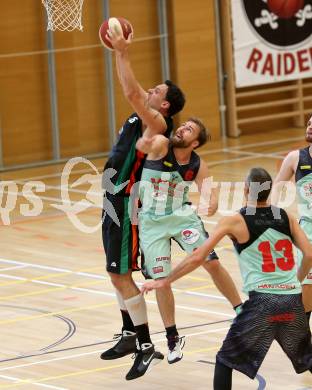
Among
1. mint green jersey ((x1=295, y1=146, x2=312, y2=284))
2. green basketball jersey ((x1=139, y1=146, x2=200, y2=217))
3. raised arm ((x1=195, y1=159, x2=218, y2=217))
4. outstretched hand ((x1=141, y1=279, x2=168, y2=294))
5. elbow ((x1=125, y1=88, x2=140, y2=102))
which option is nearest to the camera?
outstretched hand ((x1=141, y1=279, x2=168, y2=294))

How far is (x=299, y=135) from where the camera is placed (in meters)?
23.6

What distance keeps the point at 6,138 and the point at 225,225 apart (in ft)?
44.8

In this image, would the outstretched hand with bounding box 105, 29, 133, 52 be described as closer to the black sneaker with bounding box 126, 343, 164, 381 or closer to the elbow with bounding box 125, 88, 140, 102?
the elbow with bounding box 125, 88, 140, 102

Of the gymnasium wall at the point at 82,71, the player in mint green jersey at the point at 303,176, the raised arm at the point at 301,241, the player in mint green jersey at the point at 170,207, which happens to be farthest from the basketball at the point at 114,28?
the gymnasium wall at the point at 82,71

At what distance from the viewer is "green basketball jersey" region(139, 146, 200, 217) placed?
9648 mm

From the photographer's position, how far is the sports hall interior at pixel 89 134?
12.4 m

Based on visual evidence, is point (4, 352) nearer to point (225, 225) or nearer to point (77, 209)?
point (225, 225)

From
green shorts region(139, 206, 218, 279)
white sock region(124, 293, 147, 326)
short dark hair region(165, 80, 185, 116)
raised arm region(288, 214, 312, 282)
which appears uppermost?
short dark hair region(165, 80, 185, 116)

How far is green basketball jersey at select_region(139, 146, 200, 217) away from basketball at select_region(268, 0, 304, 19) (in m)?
14.4

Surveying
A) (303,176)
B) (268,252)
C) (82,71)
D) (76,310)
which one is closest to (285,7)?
(82,71)

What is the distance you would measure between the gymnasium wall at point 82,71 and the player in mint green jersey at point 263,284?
44.1 ft

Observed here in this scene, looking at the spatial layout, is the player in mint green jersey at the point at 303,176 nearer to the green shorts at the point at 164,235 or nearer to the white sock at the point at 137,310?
the green shorts at the point at 164,235

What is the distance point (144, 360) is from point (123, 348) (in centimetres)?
46

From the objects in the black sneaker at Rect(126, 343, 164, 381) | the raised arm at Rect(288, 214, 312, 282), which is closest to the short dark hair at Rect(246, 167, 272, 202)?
the raised arm at Rect(288, 214, 312, 282)
